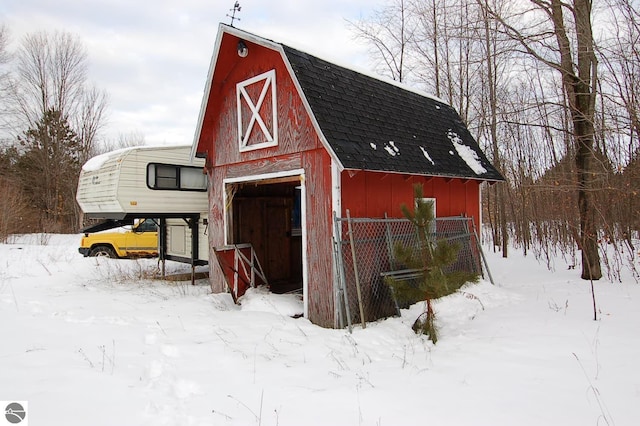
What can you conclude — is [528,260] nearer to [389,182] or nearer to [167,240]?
[389,182]

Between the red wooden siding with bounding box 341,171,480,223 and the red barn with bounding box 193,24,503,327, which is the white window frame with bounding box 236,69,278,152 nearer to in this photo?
the red barn with bounding box 193,24,503,327

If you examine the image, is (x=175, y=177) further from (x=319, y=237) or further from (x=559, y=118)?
(x=559, y=118)

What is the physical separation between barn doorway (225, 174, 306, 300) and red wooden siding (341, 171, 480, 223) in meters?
2.44

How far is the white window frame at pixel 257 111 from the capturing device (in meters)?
7.08

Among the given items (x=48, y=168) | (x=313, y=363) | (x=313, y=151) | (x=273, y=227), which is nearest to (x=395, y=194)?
(x=313, y=151)

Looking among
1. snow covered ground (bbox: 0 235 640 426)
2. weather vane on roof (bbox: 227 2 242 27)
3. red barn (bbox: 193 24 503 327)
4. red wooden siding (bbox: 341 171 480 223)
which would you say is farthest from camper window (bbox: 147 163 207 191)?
red wooden siding (bbox: 341 171 480 223)

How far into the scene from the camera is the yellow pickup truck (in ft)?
46.4

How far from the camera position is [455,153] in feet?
28.7

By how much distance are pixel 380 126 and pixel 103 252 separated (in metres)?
11.6


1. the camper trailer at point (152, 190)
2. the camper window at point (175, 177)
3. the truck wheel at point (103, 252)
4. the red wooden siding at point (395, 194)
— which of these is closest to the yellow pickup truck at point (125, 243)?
the truck wheel at point (103, 252)

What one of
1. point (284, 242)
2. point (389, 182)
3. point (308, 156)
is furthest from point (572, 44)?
point (284, 242)

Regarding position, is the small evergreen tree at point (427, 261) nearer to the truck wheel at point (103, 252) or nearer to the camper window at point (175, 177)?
the camper window at point (175, 177)

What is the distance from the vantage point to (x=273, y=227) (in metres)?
10.0

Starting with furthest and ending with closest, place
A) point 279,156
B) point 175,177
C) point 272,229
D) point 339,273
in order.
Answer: point 175,177
point 272,229
point 279,156
point 339,273
